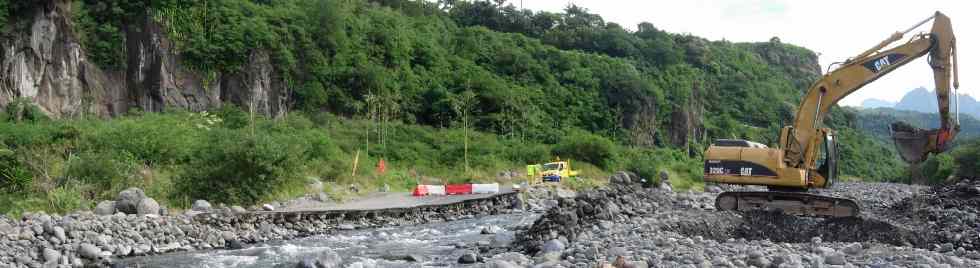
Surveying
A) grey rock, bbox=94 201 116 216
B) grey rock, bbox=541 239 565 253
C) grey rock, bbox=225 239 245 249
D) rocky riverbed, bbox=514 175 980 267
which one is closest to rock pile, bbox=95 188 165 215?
grey rock, bbox=94 201 116 216

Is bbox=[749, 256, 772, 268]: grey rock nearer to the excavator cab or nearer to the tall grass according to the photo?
the excavator cab

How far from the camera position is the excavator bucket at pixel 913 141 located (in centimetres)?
1803

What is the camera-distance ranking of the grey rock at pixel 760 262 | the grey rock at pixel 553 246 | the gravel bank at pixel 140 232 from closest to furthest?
1. the grey rock at pixel 760 262
2. the grey rock at pixel 553 246
3. the gravel bank at pixel 140 232

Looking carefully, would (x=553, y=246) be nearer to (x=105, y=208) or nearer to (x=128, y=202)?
(x=128, y=202)

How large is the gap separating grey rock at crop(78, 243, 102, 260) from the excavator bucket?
17.8m

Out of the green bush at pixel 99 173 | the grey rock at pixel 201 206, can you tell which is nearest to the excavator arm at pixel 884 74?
the grey rock at pixel 201 206

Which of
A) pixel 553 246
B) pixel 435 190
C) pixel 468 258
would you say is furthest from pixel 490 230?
pixel 435 190

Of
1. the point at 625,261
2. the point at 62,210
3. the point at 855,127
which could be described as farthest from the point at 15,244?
the point at 855,127

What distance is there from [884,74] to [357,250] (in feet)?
43.7

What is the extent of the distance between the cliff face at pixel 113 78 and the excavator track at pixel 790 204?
33.3 metres

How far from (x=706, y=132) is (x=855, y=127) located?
1494 inches

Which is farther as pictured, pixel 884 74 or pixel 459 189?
pixel 459 189

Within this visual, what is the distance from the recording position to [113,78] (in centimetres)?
4288

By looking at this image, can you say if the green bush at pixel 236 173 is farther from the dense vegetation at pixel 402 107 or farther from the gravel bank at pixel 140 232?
the gravel bank at pixel 140 232
